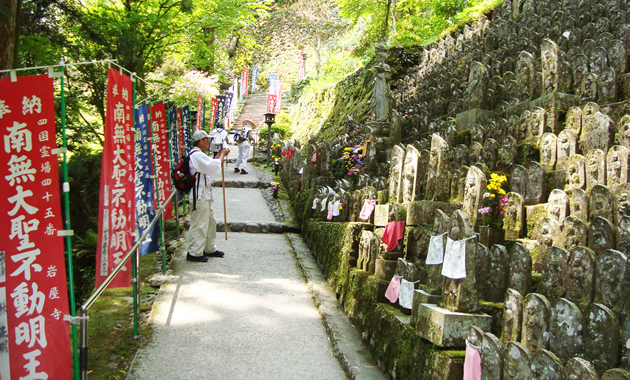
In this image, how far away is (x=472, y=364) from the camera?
2570mm

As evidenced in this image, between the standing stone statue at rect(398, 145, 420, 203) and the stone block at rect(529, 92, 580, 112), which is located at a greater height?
the stone block at rect(529, 92, 580, 112)

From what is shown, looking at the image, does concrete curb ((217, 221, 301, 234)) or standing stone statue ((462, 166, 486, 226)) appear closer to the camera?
standing stone statue ((462, 166, 486, 226))

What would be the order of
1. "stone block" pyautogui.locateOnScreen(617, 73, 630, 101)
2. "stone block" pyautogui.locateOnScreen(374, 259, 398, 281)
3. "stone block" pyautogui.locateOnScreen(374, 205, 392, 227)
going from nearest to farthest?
"stone block" pyautogui.locateOnScreen(374, 259, 398, 281)
"stone block" pyautogui.locateOnScreen(374, 205, 392, 227)
"stone block" pyautogui.locateOnScreen(617, 73, 630, 101)

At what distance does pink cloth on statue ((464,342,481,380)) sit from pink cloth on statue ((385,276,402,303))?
1.16 m

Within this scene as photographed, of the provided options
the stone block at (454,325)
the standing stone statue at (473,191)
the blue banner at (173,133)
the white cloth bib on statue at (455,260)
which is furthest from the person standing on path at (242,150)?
the stone block at (454,325)

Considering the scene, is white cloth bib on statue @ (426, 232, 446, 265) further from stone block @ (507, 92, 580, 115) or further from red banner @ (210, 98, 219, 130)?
red banner @ (210, 98, 219, 130)

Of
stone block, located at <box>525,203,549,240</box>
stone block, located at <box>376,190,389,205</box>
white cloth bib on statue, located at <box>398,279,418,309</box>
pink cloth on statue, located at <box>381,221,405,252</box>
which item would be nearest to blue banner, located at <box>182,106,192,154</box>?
stone block, located at <box>376,190,389,205</box>

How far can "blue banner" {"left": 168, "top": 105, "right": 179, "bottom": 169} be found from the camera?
7.76 m

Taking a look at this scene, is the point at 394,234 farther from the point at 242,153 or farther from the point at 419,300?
the point at 242,153

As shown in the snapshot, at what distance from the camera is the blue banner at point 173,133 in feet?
25.5

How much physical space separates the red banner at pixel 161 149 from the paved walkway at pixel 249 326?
0.97 metres

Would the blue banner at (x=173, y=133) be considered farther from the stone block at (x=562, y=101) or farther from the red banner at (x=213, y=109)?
the red banner at (x=213, y=109)

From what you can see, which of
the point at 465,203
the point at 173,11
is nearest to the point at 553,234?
the point at 465,203

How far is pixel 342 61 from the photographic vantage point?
73.6 feet
